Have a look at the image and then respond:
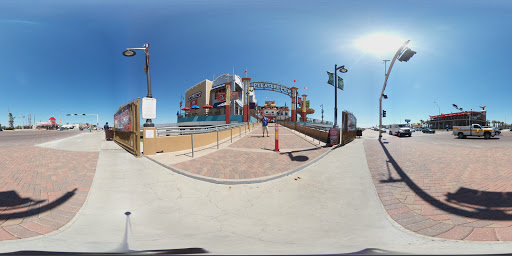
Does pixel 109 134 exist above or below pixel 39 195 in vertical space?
above

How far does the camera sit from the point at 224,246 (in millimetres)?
2475

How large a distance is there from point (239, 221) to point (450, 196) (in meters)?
4.29

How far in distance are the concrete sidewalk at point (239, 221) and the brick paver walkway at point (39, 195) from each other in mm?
203

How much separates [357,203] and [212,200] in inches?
114

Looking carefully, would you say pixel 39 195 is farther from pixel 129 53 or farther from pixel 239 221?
pixel 129 53

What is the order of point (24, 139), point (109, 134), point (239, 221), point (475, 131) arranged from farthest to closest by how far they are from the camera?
point (475, 131) → point (24, 139) → point (109, 134) → point (239, 221)

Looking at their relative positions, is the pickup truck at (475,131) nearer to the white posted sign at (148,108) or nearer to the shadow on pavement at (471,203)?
the shadow on pavement at (471,203)

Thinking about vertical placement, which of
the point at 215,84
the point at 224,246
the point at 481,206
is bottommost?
the point at 224,246

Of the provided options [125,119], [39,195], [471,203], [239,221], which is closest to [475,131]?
[471,203]

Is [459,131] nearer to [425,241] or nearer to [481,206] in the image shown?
[481,206]

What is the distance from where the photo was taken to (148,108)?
25.0ft

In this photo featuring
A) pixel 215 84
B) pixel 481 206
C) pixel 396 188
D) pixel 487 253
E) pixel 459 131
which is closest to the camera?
pixel 487 253

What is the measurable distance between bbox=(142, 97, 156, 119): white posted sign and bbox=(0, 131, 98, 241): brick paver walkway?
2.59 metres

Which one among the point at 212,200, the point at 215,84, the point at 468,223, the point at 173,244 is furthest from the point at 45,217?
the point at 215,84
